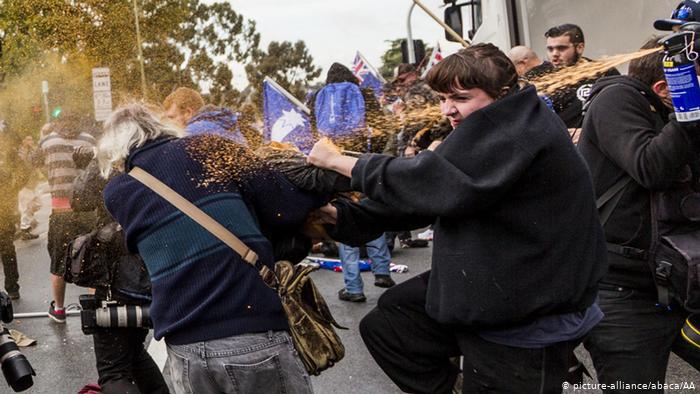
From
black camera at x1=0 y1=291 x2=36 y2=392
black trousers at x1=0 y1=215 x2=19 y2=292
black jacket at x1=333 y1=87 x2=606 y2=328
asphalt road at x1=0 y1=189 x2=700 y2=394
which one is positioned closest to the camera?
black jacket at x1=333 y1=87 x2=606 y2=328

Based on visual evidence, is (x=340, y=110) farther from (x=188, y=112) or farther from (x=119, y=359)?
(x=119, y=359)

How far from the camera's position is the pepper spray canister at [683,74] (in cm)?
268

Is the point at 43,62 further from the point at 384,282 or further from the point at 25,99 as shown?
the point at 384,282

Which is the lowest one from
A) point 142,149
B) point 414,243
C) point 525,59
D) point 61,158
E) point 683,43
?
point 414,243

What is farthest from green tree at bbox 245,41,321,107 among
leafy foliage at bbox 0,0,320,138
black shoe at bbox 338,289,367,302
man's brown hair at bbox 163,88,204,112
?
black shoe at bbox 338,289,367,302

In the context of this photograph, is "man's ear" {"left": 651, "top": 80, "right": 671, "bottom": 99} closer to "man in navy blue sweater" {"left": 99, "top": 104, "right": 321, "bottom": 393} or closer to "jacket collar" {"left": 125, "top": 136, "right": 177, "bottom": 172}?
"man in navy blue sweater" {"left": 99, "top": 104, "right": 321, "bottom": 393}

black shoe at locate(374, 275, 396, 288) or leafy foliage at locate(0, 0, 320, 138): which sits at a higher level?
leafy foliage at locate(0, 0, 320, 138)

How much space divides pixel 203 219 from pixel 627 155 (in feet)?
5.56

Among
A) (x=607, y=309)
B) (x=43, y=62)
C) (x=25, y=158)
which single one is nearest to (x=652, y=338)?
(x=607, y=309)

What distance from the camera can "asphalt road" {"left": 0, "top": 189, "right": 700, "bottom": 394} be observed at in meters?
5.21

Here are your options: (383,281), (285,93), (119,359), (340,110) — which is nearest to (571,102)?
(340,110)

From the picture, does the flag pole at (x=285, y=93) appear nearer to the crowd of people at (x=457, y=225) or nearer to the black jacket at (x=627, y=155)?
the crowd of people at (x=457, y=225)

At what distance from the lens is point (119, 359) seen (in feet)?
13.4

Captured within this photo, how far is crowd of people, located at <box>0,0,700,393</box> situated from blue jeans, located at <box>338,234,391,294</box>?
385 centimetres
